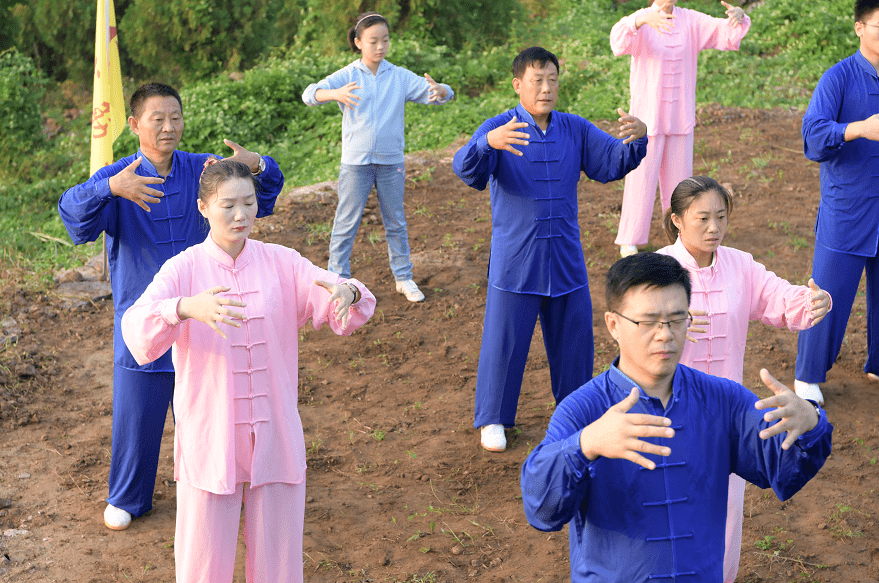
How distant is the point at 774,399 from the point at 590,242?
636cm

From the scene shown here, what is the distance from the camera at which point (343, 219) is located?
7.37m

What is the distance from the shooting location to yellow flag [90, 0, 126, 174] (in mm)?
8016

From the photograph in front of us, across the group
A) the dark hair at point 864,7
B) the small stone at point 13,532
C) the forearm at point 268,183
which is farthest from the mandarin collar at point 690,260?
the small stone at point 13,532

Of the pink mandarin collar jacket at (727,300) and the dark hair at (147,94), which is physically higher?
the dark hair at (147,94)

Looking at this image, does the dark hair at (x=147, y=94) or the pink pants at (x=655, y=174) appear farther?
the pink pants at (x=655, y=174)

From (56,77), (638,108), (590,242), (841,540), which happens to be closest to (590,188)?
(590,242)

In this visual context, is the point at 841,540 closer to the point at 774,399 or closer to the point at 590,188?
the point at 774,399

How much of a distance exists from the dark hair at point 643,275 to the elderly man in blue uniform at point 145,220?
2.26 metres

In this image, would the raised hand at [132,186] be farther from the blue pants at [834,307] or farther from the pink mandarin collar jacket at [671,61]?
the pink mandarin collar jacket at [671,61]

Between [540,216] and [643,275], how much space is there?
257cm

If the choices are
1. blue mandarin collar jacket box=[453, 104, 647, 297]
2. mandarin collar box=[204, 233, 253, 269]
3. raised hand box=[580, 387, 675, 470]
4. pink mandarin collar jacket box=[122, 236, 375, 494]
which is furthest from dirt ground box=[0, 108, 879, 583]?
raised hand box=[580, 387, 675, 470]

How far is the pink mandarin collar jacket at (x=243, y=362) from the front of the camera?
3.51 metres

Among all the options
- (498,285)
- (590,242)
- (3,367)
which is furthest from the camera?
(590,242)

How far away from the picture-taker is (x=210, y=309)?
3105 millimetres
